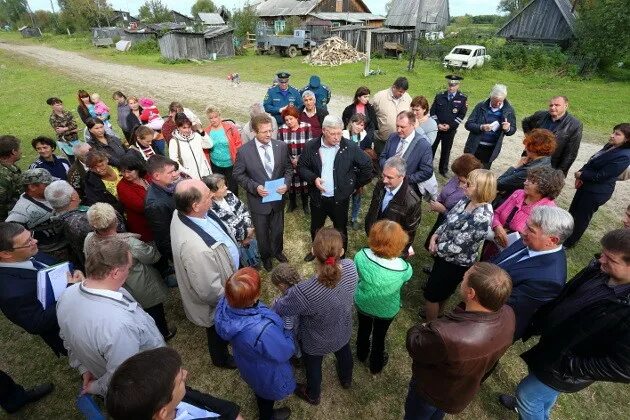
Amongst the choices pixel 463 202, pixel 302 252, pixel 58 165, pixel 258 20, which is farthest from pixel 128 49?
pixel 463 202

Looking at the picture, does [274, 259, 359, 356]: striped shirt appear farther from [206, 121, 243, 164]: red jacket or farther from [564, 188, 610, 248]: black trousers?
[564, 188, 610, 248]: black trousers

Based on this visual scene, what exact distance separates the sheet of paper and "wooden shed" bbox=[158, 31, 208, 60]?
26706mm

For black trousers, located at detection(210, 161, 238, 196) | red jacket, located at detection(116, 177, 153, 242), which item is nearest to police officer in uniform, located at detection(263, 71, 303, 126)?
black trousers, located at detection(210, 161, 238, 196)

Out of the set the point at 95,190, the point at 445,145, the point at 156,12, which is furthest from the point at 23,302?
the point at 156,12

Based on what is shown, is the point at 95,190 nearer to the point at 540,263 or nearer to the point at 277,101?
the point at 277,101

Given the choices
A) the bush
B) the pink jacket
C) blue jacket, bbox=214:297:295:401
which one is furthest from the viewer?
the bush

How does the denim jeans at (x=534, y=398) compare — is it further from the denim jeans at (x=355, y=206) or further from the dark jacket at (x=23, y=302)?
the dark jacket at (x=23, y=302)

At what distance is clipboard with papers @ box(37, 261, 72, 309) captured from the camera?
2.56 meters

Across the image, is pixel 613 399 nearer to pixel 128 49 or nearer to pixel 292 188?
pixel 292 188

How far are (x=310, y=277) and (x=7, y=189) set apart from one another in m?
4.04

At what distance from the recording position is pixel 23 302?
252cm

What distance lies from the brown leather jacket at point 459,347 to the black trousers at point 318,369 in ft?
3.00

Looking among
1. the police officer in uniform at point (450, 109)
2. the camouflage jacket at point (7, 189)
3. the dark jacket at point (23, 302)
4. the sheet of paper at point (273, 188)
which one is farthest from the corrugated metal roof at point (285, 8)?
the dark jacket at point (23, 302)

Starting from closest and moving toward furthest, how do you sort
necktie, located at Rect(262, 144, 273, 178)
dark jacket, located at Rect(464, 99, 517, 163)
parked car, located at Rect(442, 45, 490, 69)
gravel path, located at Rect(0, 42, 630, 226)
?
necktie, located at Rect(262, 144, 273, 178) → dark jacket, located at Rect(464, 99, 517, 163) → gravel path, located at Rect(0, 42, 630, 226) → parked car, located at Rect(442, 45, 490, 69)
